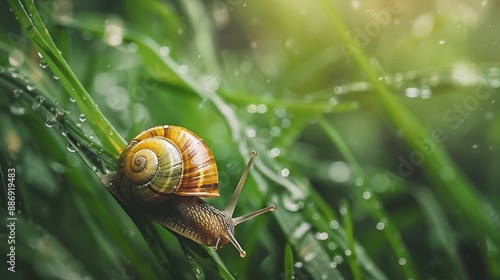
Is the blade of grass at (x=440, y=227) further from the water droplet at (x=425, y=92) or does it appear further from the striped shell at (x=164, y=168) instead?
the striped shell at (x=164, y=168)

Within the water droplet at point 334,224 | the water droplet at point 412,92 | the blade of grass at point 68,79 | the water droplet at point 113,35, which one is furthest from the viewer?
the water droplet at point 412,92

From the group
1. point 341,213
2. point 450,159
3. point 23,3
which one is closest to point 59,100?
point 23,3

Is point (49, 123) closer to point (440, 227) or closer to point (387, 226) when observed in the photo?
point (387, 226)

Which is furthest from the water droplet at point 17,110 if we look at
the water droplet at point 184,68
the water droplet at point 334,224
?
the water droplet at point 334,224

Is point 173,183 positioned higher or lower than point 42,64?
lower

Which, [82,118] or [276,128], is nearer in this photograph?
[82,118]

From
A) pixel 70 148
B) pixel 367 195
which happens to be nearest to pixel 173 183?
pixel 70 148

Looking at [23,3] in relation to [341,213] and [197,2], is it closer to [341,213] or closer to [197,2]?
[197,2]

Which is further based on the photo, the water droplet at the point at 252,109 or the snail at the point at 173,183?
the water droplet at the point at 252,109
